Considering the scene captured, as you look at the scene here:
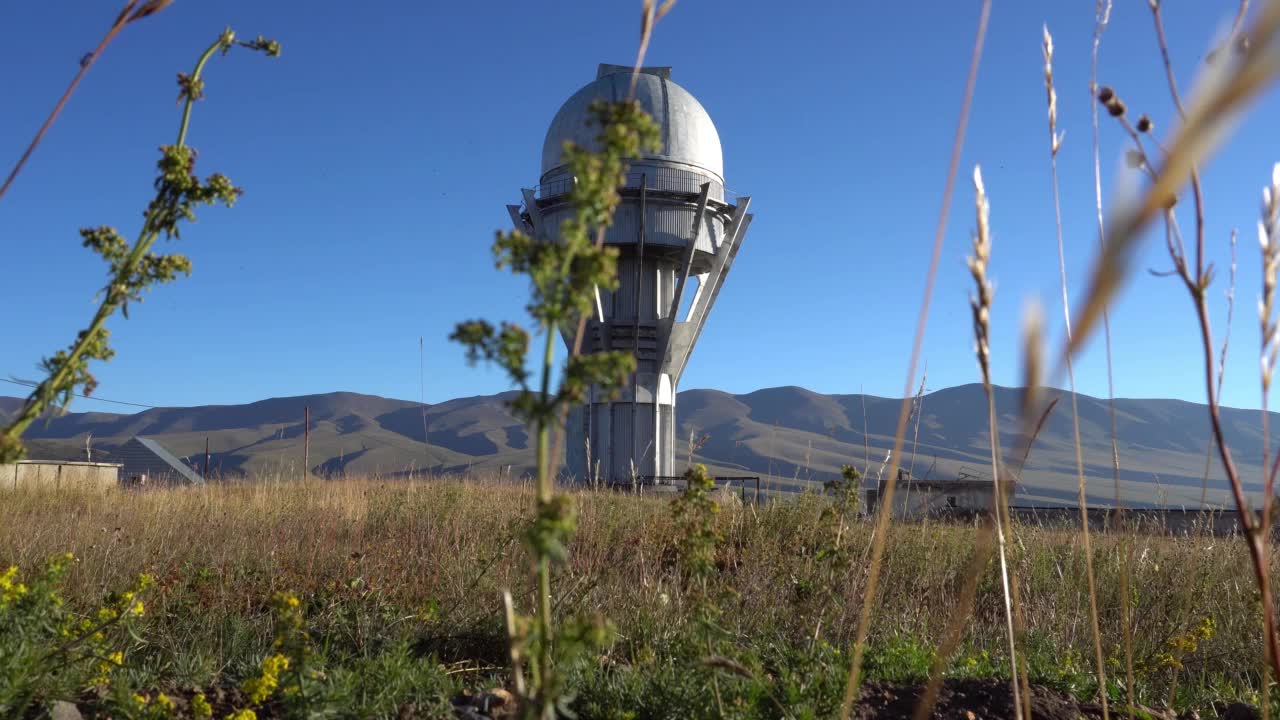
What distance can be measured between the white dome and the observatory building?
3 centimetres

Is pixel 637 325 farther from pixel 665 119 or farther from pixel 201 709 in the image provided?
pixel 201 709

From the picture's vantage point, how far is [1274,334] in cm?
96

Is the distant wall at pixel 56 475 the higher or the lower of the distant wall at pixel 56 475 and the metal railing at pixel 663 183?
the lower

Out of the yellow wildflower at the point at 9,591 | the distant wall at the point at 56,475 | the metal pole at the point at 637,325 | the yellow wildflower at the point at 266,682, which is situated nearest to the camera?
the yellow wildflower at the point at 266,682

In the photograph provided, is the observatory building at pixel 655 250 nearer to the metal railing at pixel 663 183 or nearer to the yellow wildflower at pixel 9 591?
the metal railing at pixel 663 183

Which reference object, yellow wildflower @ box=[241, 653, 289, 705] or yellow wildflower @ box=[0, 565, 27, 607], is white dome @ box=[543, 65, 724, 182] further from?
yellow wildflower @ box=[241, 653, 289, 705]

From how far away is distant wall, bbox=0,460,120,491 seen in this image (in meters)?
13.4

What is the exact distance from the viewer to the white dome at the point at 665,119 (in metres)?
21.9

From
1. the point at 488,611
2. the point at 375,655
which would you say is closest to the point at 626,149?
the point at 375,655

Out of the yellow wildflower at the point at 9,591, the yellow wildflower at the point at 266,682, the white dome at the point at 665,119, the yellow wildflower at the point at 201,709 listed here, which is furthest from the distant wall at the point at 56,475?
the white dome at the point at 665,119

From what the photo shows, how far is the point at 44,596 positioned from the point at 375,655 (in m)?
1.34

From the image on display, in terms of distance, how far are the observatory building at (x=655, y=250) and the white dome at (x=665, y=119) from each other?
3 cm

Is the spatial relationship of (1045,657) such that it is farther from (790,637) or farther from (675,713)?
(675,713)

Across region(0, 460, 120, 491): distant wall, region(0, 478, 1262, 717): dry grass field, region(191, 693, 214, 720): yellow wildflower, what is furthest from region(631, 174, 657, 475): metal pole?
region(191, 693, 214, 720): yellow wildflower
